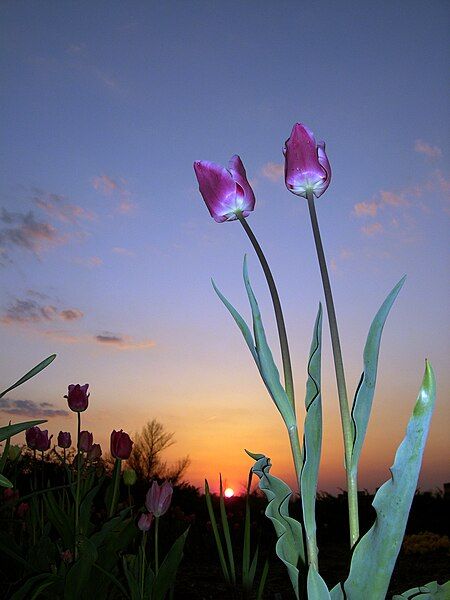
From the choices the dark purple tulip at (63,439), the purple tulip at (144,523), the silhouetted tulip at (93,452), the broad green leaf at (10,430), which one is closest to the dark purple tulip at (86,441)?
the silhouetted tulip at (93,452)

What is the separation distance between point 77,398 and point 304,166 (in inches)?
40.6

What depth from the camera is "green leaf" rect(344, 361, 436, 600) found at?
A: 82cm

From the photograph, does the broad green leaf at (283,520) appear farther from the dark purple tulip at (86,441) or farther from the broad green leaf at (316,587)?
the dark purple tulip at (86,441)

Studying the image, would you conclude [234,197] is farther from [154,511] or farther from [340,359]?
[154,511]

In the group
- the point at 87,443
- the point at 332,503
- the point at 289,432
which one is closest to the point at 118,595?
the point at 87,443

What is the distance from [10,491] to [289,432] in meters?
1.96

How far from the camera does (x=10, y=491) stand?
2541 millimetres

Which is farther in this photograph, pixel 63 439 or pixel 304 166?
pixel 63 439

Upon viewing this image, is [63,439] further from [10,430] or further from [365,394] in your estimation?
[365,394]

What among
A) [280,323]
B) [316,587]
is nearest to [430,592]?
[316,587]

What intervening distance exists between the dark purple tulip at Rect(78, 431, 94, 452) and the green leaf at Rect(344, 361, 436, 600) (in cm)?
122

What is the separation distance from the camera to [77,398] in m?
1.75

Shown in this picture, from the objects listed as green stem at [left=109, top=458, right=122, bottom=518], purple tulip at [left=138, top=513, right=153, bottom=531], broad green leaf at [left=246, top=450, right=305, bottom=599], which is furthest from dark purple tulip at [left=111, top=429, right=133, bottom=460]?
broad green leaf at [left=246, top=450, right=305, bottom=599]

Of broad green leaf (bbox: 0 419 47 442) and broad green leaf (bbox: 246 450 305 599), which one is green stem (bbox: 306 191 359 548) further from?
broad green leaf (bbox: 0 419 47 442)
